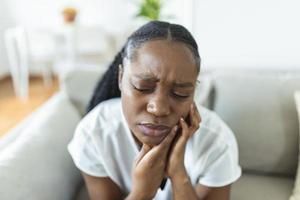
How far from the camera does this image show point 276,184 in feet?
4.10

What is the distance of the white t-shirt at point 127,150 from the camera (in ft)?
3.17

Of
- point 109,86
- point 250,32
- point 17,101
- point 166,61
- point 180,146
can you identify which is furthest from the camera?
point 17,101

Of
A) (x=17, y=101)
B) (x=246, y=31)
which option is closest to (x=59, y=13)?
(x=17, y=101)

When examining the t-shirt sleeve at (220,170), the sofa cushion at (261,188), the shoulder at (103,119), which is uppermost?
the shoulder at (103,119)

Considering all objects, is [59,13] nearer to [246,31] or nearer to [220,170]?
[246,31]

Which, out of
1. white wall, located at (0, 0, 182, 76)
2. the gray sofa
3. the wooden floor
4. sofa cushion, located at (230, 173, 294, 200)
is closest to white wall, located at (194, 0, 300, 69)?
the gray sofa

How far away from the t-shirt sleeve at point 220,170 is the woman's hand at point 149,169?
14 centimetres

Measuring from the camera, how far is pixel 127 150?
3.28ft

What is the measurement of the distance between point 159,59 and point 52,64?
3011 millimetres

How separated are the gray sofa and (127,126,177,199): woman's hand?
290 millimetres

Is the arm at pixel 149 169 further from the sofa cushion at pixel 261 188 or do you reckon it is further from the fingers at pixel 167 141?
the sofa cushion at pixel 261 188

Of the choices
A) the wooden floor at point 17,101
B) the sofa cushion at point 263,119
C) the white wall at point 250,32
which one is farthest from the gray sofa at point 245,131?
the wooden floor at point 17,101

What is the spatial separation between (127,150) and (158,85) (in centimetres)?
30

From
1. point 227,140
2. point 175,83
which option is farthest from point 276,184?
point 175,83
